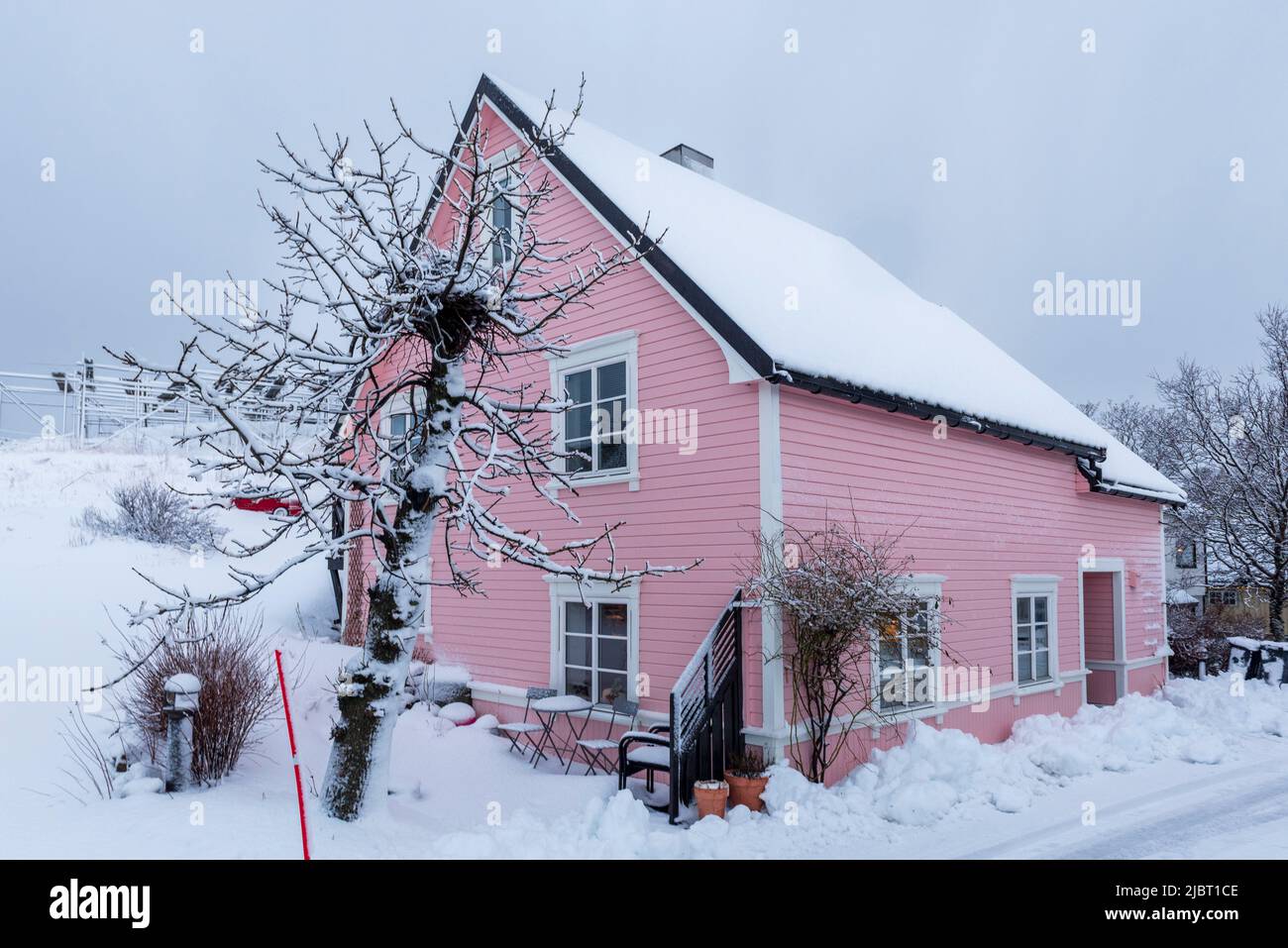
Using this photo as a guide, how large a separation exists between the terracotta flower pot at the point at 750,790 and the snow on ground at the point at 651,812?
0.50ft

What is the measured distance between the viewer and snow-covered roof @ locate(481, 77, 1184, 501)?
9219 millimetres

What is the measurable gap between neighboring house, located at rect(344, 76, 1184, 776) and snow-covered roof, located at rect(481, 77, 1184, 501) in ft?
0.19

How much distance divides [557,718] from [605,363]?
439 cm

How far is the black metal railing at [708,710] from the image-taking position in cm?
783

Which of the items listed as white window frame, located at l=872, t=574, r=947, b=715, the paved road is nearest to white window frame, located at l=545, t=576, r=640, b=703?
white window frame, located at l=872, t=574, r=947, b=715

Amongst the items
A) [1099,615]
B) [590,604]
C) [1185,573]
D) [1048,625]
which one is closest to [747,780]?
[590,604]

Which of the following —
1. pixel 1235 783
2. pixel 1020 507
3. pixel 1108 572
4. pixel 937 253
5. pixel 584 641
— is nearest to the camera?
pixel 1235 783

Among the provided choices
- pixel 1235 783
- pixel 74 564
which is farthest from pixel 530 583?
pixel 74 564

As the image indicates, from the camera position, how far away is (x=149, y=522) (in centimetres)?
1912

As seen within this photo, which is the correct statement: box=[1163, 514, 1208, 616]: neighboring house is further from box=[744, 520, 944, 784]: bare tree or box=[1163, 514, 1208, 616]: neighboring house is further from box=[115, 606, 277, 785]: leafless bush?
box=[115, 606, 277, 785]: leafless bush

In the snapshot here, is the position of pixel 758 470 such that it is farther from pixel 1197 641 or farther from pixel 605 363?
pixel 1197 641
